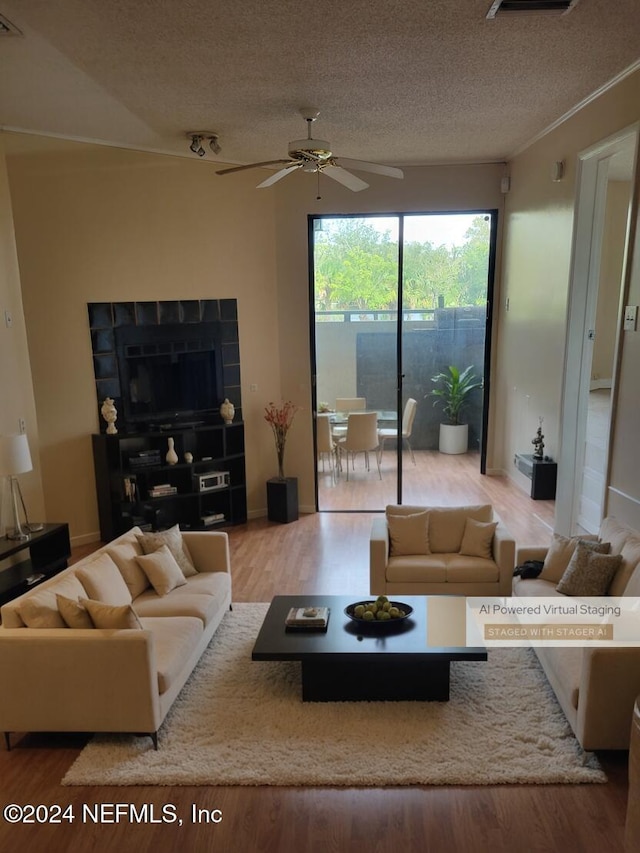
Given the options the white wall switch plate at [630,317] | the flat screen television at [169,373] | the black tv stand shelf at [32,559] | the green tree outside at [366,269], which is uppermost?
the green tree outside at [366,269]

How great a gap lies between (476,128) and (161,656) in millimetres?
4879

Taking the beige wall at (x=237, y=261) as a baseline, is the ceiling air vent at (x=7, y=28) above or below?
above

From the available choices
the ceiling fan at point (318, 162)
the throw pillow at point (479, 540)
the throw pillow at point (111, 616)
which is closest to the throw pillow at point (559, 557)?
the throw pillow at point (479, 540)

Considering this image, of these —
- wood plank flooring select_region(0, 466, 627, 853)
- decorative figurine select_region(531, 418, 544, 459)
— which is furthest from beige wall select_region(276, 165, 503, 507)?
wood plank flooring select_region(0, 466, 627, 853)

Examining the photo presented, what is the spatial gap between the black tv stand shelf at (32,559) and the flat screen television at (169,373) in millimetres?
1471

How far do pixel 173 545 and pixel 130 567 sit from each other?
1.25 feet

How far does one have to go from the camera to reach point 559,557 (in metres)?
3.96

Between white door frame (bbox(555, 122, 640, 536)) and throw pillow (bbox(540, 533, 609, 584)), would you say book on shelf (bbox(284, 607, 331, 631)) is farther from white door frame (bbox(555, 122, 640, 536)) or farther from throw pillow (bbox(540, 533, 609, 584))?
white door frame (bbox(555, 122, 640, 536))

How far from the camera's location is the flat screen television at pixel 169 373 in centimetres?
591

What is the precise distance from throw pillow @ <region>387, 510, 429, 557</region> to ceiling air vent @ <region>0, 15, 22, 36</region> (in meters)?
3.81

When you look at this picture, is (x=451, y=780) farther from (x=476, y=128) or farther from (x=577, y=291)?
(x=476, y=128)

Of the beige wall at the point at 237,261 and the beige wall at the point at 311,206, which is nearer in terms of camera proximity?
the beige wall at the point at 237,261

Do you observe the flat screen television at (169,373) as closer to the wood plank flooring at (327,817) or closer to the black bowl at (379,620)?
the black bowl at (379,620)

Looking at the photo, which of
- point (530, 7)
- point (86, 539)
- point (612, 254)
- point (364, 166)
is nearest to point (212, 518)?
point (86, 539)
